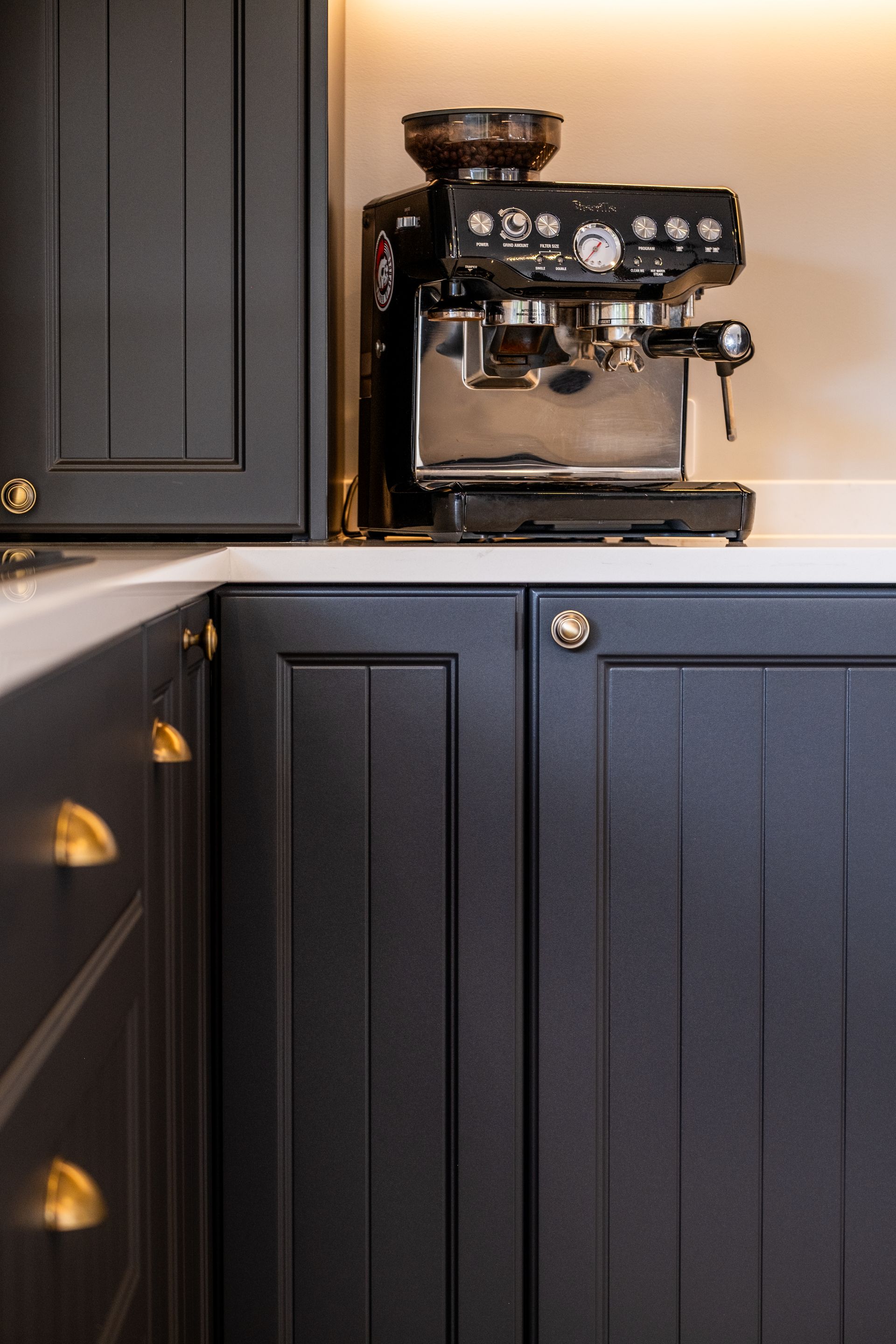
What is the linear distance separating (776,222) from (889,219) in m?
0.17

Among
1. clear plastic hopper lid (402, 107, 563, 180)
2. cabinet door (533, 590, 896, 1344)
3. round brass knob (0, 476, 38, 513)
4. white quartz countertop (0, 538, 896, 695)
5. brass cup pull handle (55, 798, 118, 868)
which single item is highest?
clear plastic hopper lid (402, 107, 563, 180)

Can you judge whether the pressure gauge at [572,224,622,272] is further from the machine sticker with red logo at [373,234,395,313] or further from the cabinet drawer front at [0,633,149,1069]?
the cabinet drawer front at [0,633,149,1069]

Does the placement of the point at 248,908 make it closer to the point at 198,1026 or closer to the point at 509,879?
the point at 198,1026

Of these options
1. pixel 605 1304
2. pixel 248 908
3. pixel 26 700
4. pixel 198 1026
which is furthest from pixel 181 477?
pixel 605 1304

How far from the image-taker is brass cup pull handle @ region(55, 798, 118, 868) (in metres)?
0.62

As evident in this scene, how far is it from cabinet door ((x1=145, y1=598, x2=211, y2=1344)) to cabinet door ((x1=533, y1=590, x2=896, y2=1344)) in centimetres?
33

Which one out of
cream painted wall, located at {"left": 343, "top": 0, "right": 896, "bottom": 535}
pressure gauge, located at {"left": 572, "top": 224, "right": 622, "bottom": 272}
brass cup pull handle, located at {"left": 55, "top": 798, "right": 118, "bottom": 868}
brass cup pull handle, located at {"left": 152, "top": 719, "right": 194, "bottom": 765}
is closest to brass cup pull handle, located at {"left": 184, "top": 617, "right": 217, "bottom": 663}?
brass cup pull handle, located at {"left": 152, "top": 719, "right": 194, "bottom": 765}

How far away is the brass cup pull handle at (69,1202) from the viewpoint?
603 mm

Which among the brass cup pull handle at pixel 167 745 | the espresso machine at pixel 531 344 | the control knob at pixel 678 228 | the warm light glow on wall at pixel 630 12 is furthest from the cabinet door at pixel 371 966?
the warm light glow on wall at pixel 630 12

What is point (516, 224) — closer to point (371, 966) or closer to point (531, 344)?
point (531, 344)

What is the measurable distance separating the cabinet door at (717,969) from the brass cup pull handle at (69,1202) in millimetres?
648

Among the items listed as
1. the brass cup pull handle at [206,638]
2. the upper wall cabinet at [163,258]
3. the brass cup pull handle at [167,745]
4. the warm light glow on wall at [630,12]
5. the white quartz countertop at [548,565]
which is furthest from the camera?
the warm light glow on wall at [630,12]

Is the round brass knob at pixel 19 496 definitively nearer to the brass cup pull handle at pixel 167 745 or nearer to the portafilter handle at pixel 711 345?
the brass cup pull handle at pixel 167 745

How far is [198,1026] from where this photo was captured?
113 centimetres
